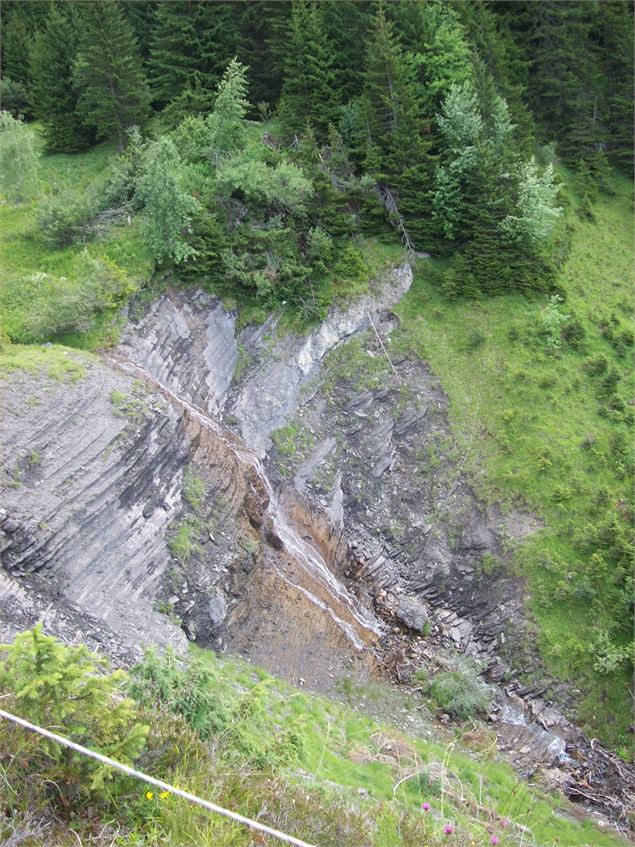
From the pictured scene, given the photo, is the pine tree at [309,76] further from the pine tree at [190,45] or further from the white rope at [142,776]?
the white rope at [142,776]

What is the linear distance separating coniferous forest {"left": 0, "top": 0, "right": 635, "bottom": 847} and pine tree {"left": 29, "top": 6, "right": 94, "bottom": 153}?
10 centimetres

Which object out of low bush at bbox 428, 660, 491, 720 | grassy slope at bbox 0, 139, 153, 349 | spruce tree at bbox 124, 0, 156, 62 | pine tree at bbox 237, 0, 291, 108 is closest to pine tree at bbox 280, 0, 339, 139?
pine tree at bbox 237, 0, 291, 108

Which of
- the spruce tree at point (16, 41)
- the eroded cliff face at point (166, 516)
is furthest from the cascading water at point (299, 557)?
the spruce tree at point (16, 41)

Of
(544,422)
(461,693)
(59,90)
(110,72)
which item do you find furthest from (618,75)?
(461,693)

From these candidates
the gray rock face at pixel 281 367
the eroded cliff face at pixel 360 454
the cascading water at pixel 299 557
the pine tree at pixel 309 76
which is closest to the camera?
the cascading water at pixel 299 557

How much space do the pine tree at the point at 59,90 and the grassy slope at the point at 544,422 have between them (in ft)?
51.7

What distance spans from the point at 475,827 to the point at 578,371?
56.9 ft

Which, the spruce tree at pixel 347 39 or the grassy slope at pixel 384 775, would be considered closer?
the grassy slope at pixel 384 775

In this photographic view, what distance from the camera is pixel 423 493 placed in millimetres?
20578

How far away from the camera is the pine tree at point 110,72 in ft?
75.0

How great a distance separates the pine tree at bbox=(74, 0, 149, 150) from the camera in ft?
75.0

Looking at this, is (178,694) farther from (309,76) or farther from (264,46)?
(264,46)

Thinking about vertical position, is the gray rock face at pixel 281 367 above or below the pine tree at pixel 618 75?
below

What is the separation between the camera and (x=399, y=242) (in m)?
23.9
